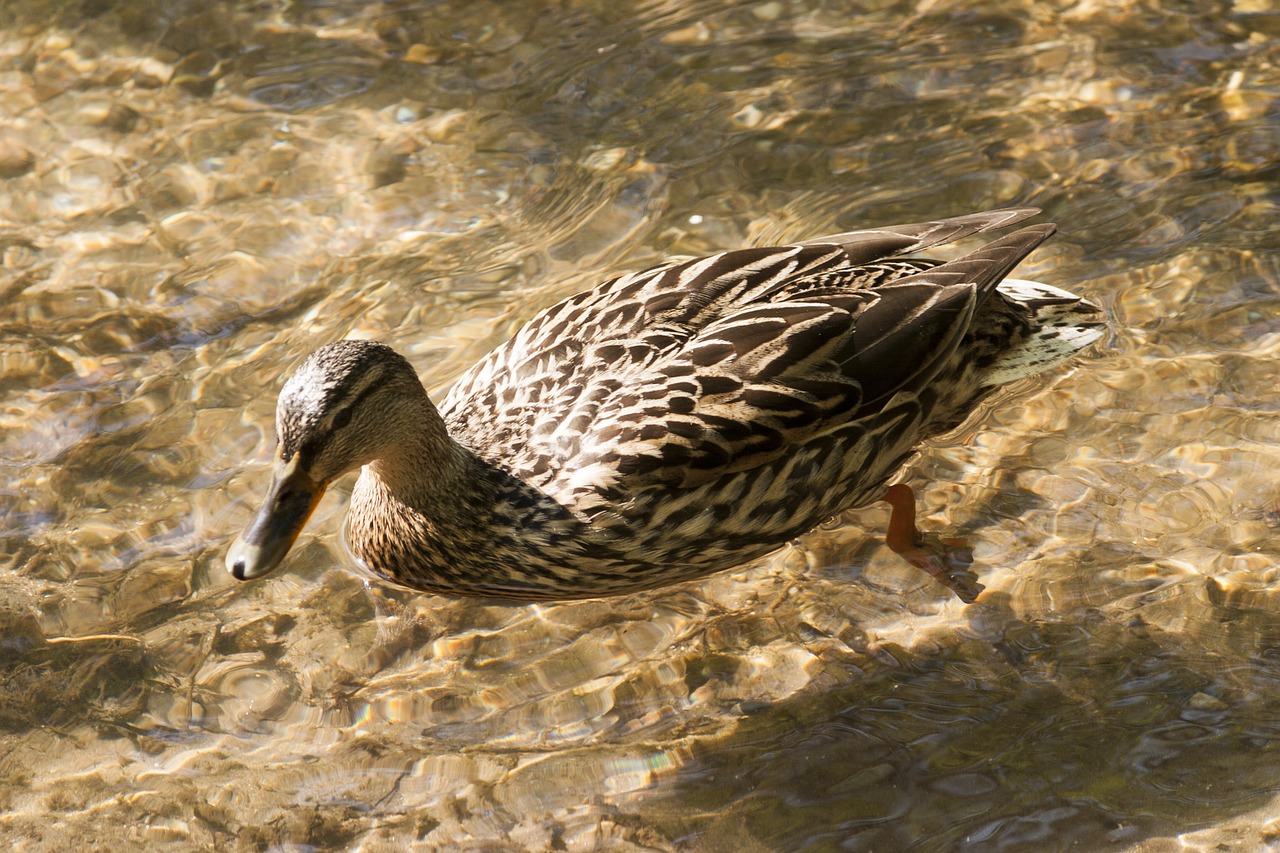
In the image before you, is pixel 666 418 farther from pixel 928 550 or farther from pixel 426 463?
pixel 928 550

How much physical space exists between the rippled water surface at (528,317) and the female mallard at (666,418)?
36 cm

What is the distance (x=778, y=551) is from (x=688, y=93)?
3144mm

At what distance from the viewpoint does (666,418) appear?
4.76 meters

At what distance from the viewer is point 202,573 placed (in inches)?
213

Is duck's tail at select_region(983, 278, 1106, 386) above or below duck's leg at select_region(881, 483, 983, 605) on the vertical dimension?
above

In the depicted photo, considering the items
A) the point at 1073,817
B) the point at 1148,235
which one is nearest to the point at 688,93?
the point at 1148,235

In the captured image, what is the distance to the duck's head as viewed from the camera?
4.48 m

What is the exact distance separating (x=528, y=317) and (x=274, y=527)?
221 centimetres

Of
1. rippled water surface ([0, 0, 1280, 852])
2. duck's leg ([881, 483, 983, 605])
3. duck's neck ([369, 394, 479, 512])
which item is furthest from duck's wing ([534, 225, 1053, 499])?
rippled water surface ([0, 0, 1280, 852])

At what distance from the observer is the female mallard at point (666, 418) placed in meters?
4.75

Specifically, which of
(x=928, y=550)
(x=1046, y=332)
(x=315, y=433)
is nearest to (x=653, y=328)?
(x=315, y=433)

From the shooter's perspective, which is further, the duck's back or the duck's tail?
the duck's tail

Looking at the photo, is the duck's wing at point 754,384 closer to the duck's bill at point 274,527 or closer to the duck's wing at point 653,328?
the duck's wing at point 653,328

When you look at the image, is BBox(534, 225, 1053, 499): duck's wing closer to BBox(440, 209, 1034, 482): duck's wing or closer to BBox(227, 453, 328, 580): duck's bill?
BBox(440, 209, 1034, 482): duck's wing
